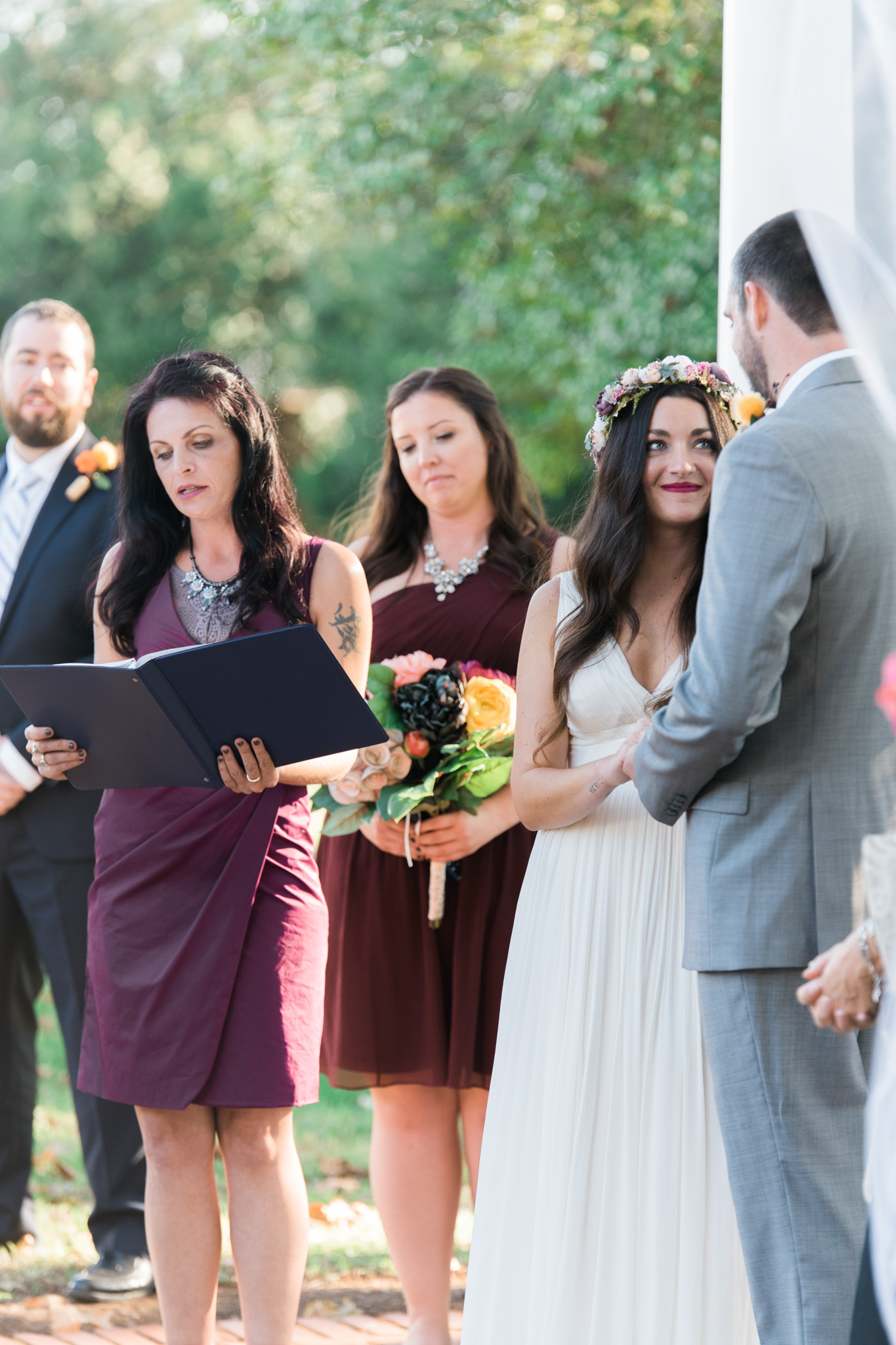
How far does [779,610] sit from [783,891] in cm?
47

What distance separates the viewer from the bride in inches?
104

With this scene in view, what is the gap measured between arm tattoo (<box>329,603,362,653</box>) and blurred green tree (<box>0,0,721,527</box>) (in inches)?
24.8

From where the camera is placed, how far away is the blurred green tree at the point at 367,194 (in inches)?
351

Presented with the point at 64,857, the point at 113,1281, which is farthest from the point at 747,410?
the point at 113,1281

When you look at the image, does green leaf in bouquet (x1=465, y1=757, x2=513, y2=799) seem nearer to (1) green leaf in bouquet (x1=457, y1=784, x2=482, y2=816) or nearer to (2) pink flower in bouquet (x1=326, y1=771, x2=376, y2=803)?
(1) green leaf in bouquet (x1=457, y1=784, x2=482, y2=816)

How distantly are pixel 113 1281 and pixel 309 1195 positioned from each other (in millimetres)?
1337

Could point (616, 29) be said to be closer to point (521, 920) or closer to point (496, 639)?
point (496, 639)

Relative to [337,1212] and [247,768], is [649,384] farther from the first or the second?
[337,1212]

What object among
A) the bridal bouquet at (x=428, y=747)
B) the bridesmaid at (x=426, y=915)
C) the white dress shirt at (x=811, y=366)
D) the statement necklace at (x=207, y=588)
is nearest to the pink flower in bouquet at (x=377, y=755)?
the bridal bouquet at (x=428, y=747)

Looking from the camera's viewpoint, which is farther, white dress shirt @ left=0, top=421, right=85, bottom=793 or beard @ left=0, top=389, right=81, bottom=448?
beard @ left=0, top=389, right=81, bottom=448

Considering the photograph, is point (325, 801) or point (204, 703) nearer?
point (204, 703)

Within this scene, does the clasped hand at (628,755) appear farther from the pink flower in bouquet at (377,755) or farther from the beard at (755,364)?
the pink flower in bouquet at (377,755)

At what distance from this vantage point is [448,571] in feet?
12.7

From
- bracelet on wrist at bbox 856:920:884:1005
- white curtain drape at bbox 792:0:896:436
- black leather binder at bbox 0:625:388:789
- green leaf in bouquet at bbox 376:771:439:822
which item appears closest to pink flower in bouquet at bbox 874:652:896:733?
white curtain drape at bbox 792:0:896:436
